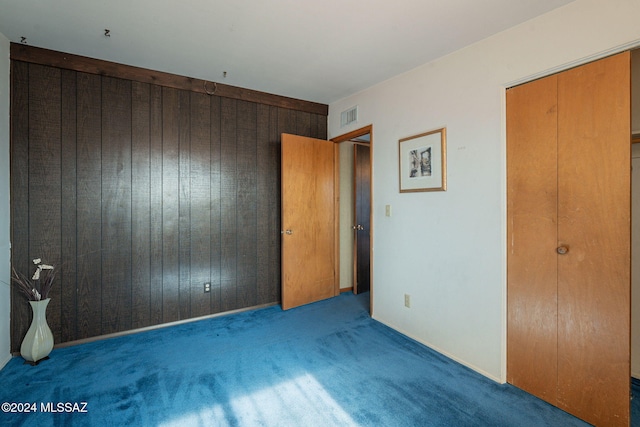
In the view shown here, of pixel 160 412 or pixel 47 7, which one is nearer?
pixel 160 412

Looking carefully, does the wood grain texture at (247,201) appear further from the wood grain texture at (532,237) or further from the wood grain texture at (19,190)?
the wood grain texture at (532,237)

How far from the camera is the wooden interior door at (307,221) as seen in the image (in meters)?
3.43

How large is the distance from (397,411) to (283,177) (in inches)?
94.4

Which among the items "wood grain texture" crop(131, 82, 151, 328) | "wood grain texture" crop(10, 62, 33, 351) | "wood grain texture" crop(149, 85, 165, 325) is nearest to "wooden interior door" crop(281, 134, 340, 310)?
"wood grain texture" crop(149, 85, 165, 325)

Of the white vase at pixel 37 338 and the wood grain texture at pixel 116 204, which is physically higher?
the wood grain texture at pixel 116 204

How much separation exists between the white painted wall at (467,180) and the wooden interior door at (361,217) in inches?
45.7

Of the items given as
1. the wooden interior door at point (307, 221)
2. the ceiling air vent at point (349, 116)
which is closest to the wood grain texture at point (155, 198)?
the wooden interior door at point (307, 221)

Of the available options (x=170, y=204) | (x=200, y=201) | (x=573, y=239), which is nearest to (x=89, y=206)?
(x=170, y=204)

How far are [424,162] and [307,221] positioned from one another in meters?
1.54

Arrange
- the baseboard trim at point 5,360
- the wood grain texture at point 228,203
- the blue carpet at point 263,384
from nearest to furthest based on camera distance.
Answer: the blue carpet at point 263,384 → the baseboard trim at point 5,360 → the wood grain texture at point 228,203

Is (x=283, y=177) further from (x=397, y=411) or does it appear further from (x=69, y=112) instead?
(x=397, y=411)

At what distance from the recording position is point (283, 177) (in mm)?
3377

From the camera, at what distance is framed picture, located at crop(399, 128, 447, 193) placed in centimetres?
245

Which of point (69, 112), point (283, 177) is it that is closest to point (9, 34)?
point (69, 112)
